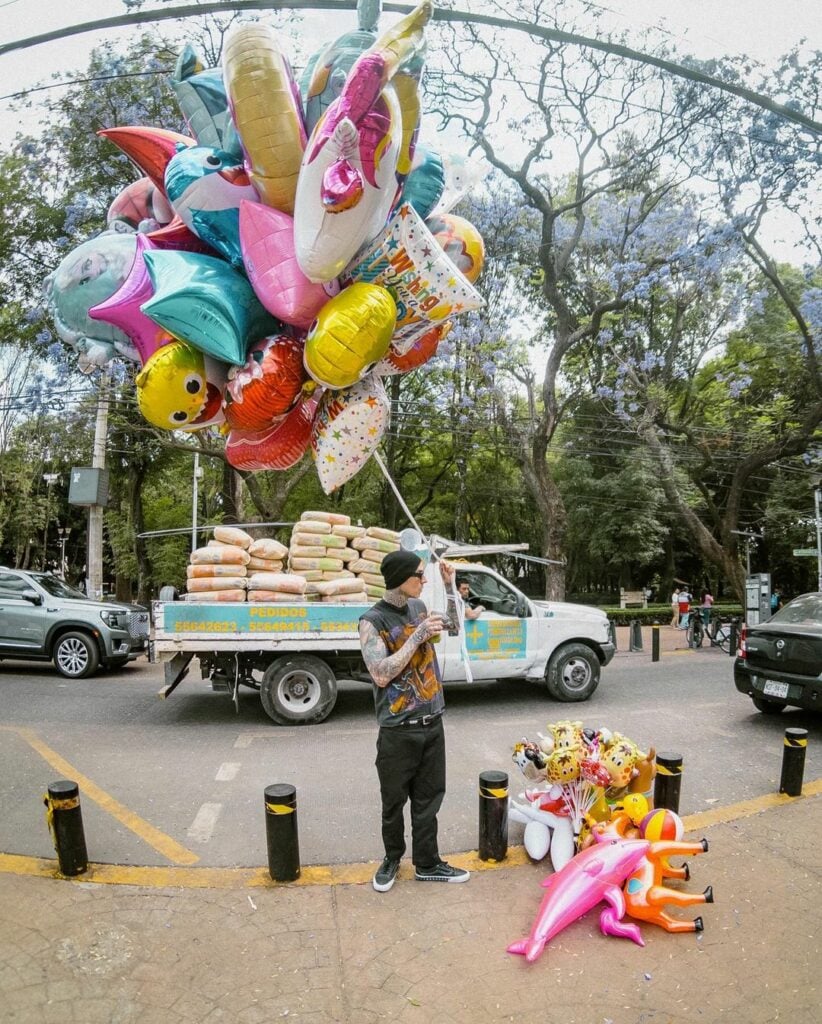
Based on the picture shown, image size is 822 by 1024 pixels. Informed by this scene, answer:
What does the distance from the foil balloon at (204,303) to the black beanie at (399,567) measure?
1381 mm

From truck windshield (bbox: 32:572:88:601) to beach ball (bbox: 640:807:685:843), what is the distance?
33.6 ft

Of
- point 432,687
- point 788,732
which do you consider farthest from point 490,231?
point 432,687

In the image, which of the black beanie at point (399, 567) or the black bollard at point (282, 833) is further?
the black bollard at point (282, 833)

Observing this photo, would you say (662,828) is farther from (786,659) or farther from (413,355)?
(786,659)

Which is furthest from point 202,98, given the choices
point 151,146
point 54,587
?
point 54,587

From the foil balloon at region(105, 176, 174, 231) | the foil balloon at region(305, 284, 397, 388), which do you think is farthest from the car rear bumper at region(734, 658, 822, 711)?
the foil balloon at region(105, 176, 174, 231)

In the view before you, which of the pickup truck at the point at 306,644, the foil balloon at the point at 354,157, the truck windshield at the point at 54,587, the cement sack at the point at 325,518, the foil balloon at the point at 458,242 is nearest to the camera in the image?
the foil balloon at the point at 354,157

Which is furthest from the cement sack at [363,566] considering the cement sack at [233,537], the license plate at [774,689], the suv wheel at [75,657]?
the suv wheel at [75,657]

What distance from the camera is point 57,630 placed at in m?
11.4

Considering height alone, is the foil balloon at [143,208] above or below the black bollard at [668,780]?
above

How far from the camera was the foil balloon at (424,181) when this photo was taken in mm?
3258

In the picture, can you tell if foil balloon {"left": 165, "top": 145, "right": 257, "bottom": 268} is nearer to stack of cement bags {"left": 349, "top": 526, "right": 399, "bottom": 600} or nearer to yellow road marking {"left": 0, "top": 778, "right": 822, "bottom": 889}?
yellow road marking {"left": 0, "top": 778, "right": 822, "bottom": 889}

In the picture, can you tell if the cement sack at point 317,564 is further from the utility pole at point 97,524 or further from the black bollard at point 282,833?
the utility pole at point 97,524

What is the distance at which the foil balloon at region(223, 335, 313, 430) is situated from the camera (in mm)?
2961
